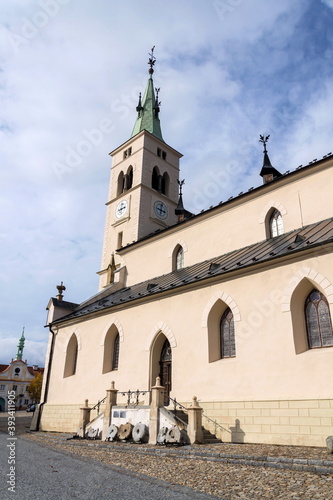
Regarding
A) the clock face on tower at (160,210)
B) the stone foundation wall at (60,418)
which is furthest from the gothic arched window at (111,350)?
the clock face on tower at (160,210)

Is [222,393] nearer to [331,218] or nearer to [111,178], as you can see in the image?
[331,218]

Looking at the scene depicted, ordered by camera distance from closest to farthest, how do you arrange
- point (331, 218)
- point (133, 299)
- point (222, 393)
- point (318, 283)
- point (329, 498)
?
point (329, 498) → point (318, 283) → point (222, 393) → point (331, 218) → point (133, 299)

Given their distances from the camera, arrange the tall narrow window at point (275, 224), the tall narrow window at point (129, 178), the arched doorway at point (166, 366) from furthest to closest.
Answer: the tall narrow window at point (129, 178) → the tall narrow window at point (275, 224) → the arched doorway at point (166, 366)

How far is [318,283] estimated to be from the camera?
11500 mm

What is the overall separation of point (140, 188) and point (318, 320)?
22.1m

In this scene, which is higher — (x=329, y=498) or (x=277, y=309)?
(x=277, y=309)

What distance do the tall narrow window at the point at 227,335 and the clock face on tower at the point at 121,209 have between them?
62.5 feet

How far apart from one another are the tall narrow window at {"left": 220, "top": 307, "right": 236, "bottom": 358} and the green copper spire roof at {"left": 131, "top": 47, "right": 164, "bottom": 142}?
24.9 metres

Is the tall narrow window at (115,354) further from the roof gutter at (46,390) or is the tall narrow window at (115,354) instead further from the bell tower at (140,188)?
the bell tower at (140,188)

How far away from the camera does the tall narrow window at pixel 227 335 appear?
13.6m

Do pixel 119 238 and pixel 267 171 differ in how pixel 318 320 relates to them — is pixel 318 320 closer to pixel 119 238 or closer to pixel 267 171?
pixel 267 171

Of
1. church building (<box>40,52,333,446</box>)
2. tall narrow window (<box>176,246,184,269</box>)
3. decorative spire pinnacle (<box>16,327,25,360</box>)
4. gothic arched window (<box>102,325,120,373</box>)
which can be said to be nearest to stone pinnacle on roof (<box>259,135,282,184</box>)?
church building (<box>40,52,333,446</box>)

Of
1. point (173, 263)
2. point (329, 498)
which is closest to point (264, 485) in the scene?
A: point (329, 498)

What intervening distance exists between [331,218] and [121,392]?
460 inches
